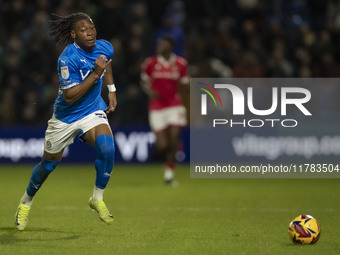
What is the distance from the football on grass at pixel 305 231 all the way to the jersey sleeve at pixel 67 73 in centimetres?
261

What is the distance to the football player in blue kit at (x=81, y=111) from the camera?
8.16 meters

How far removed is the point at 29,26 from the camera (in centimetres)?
1862

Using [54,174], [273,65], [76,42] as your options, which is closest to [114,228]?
[76,42]

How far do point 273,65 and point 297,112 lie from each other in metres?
1.60

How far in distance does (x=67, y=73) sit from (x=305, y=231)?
2812mm

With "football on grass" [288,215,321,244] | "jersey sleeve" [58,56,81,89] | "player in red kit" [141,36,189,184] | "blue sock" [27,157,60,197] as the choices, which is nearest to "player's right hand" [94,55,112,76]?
"jersey sleeve" [58,56,81,89]

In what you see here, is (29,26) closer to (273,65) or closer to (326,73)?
(273,65)

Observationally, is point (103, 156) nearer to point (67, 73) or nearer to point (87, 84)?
point (87, 84)

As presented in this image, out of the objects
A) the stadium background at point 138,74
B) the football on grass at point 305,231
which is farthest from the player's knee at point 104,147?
the football on grass at point 305,231

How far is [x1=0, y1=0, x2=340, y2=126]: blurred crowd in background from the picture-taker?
17.5 metres

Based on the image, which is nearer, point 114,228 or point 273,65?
point 114,228

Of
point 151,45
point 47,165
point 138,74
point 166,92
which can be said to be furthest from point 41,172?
point 151,45

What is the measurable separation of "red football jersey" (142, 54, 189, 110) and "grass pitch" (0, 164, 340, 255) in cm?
147

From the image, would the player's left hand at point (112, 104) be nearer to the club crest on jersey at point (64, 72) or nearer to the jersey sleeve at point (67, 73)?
the jersey sleeve at point (67, 73)
